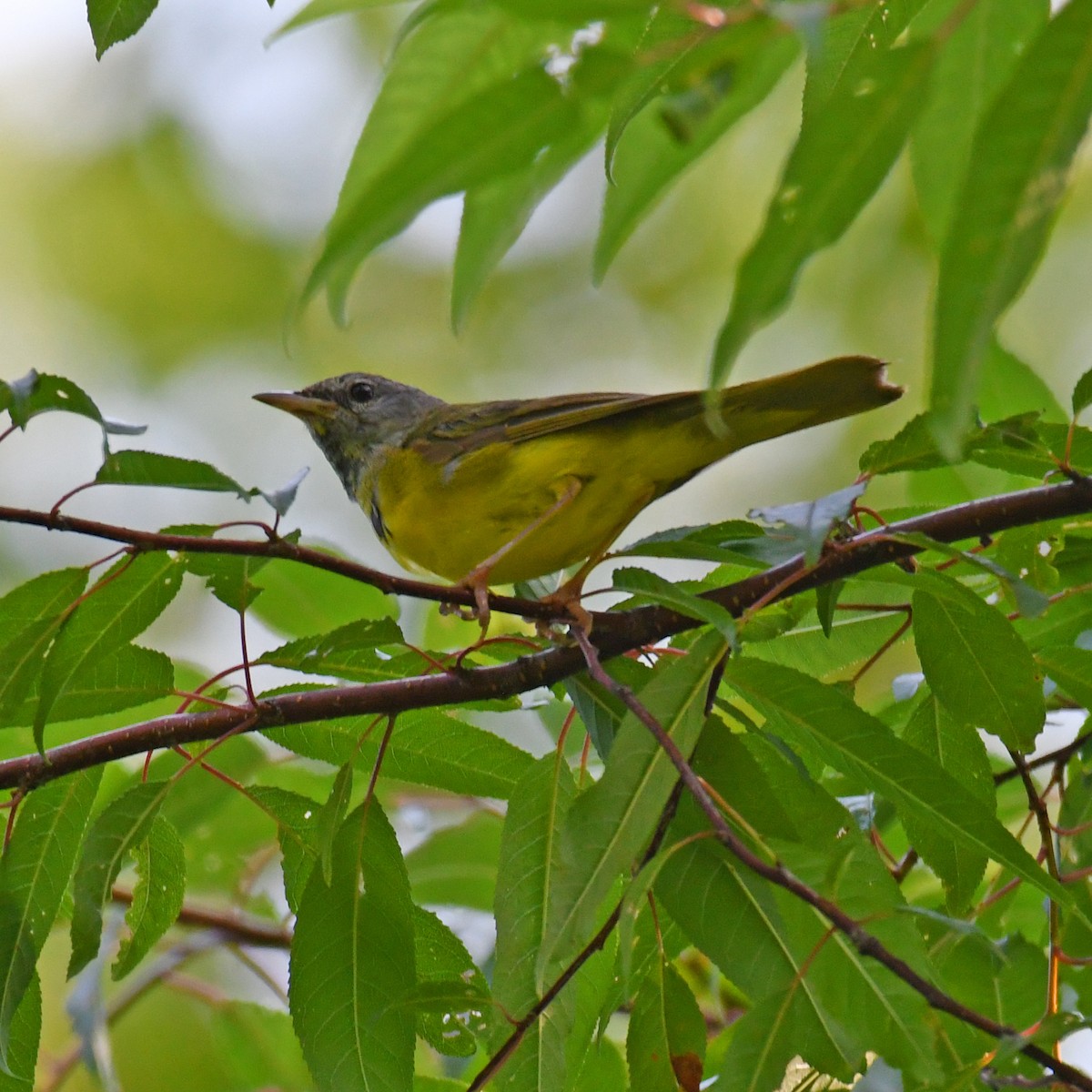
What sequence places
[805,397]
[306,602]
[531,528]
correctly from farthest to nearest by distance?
[531,528], [306,602], [805,397]

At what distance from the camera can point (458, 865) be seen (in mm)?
4066

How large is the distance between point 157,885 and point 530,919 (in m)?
0.87

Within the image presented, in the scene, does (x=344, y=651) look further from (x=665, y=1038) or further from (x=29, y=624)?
(x=665, y=1038)

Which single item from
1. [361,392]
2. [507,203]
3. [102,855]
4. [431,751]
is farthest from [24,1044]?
[361,392]

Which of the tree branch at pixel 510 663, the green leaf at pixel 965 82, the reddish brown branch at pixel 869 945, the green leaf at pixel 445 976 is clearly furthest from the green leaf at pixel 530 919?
the green leaf at pixel 965 82

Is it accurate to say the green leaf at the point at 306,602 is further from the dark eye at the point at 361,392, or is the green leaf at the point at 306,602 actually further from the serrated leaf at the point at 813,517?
the dark eye at the point at 361,392

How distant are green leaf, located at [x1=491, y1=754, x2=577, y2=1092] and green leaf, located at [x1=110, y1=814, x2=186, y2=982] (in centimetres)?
76

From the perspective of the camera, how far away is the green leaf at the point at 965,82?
66.0 inches

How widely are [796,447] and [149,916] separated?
8.57 meters

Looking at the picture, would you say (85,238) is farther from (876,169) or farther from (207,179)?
(876,169)

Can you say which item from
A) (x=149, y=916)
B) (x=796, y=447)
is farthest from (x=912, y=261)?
(x=149, y=916)

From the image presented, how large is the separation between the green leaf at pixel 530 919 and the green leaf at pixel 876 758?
0.41 metres

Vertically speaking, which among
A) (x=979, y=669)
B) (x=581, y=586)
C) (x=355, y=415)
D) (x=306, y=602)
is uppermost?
(x=355, y=415)

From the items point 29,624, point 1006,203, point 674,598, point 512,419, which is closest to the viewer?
point 1006,203
